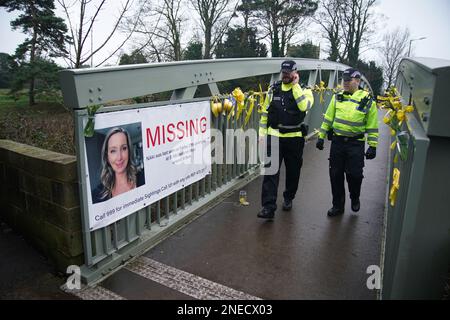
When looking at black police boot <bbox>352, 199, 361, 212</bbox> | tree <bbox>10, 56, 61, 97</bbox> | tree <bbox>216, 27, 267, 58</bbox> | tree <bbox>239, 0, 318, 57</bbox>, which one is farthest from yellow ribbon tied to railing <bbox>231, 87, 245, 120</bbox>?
tree <bbox>239, 0, 318, 57</bbox>

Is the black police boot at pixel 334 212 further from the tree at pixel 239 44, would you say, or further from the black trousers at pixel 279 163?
the tree at pixel 239 44

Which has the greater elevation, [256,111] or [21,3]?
A: [21,3]

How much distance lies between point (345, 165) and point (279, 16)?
2914 cm

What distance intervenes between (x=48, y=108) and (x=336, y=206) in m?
9.50

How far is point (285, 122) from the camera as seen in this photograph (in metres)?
4.22

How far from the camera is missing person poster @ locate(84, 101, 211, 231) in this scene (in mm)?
2949

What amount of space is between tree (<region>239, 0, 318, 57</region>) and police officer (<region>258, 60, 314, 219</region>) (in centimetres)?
2725

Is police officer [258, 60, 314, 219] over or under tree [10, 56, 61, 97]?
under

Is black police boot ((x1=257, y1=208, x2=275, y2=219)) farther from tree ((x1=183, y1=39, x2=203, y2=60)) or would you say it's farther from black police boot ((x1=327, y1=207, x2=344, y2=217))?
tree ((x1=183, y1=39, x2=203, y2=60))

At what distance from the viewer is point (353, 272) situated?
3.23 meters

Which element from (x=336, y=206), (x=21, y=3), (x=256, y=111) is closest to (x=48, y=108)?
(x=21, y=3)

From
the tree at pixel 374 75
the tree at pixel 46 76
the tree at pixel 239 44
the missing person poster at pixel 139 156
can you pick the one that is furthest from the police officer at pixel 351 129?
the tree at pixel 374 75

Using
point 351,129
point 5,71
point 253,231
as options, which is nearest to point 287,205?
point 253,231
